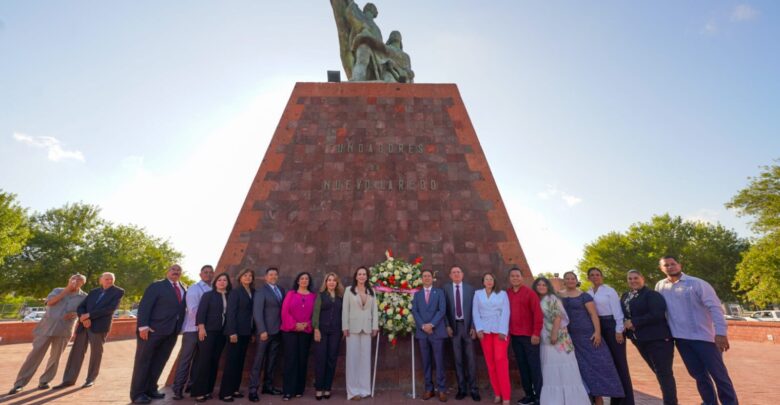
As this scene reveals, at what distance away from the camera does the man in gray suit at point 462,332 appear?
561cm

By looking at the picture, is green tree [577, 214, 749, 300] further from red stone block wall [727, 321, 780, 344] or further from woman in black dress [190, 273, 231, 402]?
woman in black dress [190, 273, 231, 402]

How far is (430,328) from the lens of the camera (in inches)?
219

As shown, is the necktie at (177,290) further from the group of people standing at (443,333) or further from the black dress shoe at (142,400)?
the black dress shoe at (142,400)

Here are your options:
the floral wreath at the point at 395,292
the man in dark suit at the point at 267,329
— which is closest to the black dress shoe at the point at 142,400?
the man in dark suit at the point at 267,329

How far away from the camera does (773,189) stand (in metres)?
18.6

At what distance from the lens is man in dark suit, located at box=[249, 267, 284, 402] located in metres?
5.59

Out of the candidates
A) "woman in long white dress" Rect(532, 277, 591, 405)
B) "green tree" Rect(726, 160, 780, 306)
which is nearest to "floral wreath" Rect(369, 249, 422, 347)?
"woman in long white dress" Rect(532, 277, 591, 405)

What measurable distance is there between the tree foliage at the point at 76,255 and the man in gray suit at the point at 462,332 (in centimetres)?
3057

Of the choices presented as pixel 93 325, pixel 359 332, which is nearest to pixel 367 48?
pixel 359 332

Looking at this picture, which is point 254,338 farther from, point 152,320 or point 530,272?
point 530,272

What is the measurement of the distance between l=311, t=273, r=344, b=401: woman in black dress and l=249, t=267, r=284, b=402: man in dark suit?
71cm

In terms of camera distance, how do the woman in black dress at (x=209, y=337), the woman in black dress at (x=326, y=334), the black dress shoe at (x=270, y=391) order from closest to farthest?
the woman in black dress at (x=209, y=337) < the woman in black dress at (x=326, y=334) < the black dress shoe at (x=270, y=391)

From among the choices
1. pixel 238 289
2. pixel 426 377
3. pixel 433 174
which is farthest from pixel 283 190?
pixel 426 377

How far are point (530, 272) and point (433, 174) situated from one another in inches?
120
